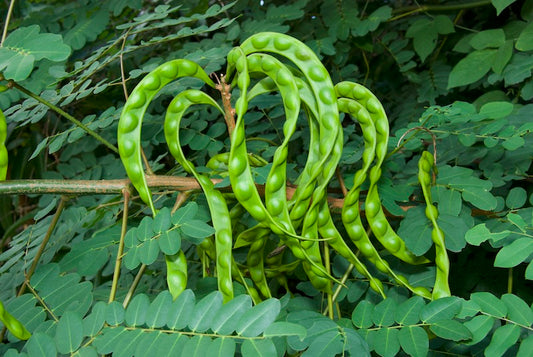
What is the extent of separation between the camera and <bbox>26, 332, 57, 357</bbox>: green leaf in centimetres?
109

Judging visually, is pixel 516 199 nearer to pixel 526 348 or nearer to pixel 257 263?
pixel 526 348

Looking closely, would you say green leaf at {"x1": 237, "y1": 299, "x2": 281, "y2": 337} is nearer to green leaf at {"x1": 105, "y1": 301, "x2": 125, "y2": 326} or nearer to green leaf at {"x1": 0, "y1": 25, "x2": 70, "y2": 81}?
green leaf at {"x1": 105, "y1": 301, "x2": 125, "y2": 326}

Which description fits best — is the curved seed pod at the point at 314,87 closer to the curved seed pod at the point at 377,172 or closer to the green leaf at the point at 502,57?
the curved seed pod at the point at 377,172

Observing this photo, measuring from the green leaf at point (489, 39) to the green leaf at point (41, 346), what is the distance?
6.21 feet

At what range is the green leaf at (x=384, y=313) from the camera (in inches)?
47.7

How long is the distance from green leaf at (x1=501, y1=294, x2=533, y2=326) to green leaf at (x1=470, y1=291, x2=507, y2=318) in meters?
0.02

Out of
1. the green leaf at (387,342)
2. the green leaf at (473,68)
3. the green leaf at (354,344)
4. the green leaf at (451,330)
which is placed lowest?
the green leaf at (473,68)

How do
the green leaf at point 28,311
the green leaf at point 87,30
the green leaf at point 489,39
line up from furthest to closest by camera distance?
the green leaf at point 87,30 → the green leaf at point 489,39 → the green leaf at point 28,311

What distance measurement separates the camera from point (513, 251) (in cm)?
120

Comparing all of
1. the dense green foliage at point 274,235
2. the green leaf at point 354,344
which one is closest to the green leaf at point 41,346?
the dense green foliage at point 274,235

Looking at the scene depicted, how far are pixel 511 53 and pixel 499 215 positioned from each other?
92cm

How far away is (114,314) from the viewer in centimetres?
112

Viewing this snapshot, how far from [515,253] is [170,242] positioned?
0.74 m

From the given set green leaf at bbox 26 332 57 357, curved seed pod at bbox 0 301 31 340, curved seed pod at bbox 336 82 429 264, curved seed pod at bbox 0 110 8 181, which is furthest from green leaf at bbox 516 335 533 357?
curved seed pod at bbox 0 110 8 181
